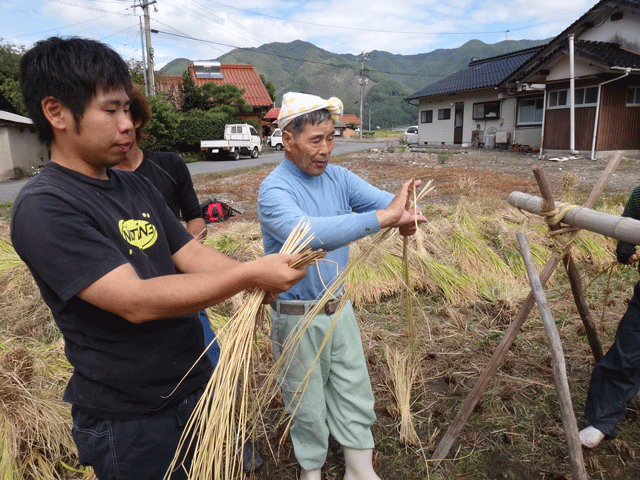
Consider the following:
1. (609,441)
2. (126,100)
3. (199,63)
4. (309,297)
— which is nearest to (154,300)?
(126,100)

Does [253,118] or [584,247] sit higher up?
[253,118]

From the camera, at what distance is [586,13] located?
1459 cm

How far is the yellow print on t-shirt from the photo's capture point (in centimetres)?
122

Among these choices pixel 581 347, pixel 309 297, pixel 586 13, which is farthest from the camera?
pixel 586 13

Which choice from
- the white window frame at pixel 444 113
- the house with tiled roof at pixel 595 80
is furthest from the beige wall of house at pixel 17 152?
the white window frame at pixel 444 113

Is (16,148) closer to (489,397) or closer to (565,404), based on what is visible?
(489,397)

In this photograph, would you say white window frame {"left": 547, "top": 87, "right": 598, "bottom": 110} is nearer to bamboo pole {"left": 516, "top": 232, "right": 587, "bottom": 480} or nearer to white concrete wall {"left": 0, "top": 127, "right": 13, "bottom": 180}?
bamboo pole {"left": 516, "top": 232, "right": 587, "bottom": 480}

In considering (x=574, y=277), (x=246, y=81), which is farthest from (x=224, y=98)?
(x=574, y=277)

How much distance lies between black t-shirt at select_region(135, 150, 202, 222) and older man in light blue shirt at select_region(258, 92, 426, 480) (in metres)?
0.87

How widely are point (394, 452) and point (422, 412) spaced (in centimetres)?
36

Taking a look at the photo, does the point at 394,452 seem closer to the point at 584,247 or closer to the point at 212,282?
the point at 212,282

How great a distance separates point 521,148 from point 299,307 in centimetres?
1849

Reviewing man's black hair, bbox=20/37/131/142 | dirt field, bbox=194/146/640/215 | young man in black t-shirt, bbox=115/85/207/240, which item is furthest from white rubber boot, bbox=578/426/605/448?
dirt field, bbox=194/146/640/215

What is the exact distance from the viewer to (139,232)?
4.20ft
